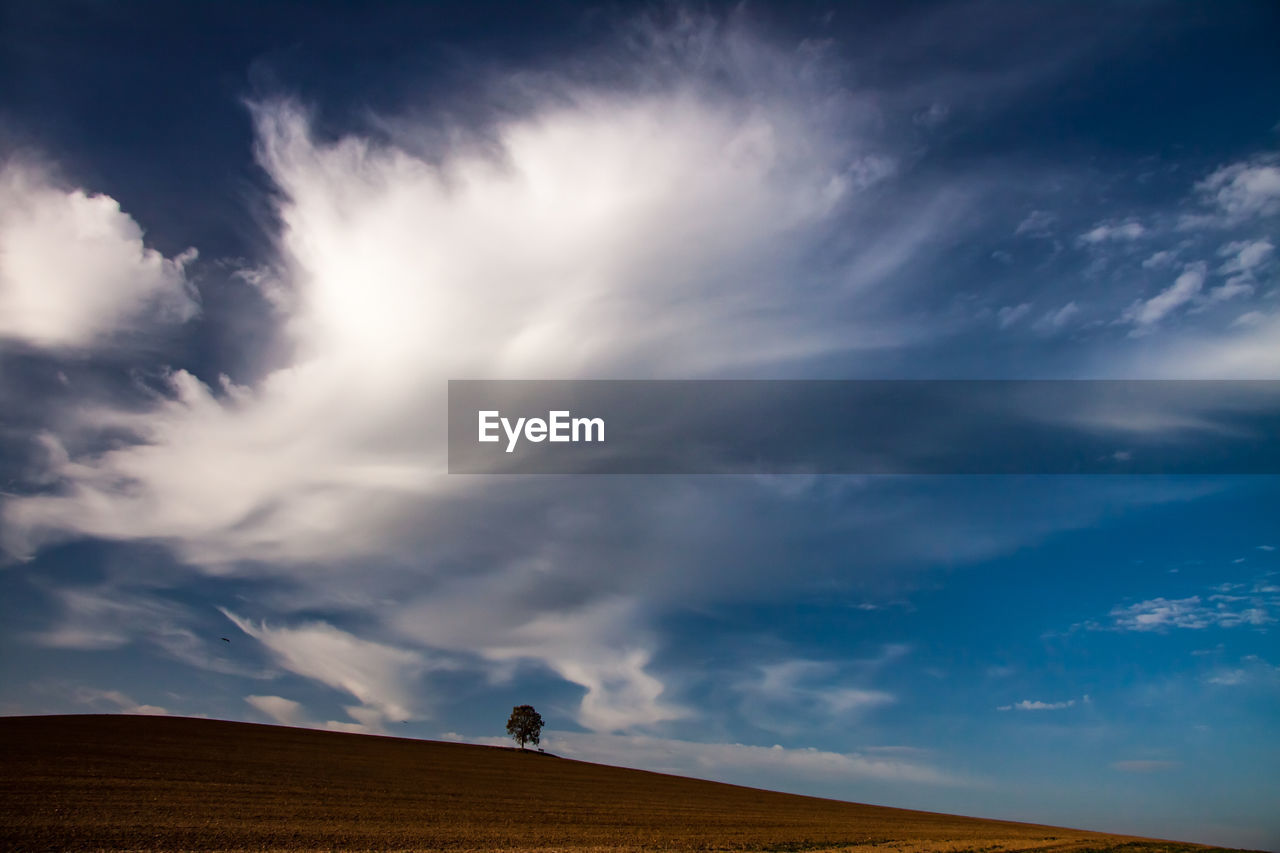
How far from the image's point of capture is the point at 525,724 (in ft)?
370

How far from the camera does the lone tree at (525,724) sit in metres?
112

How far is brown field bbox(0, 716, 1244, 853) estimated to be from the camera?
3441 cm

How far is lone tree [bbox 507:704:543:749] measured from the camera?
11238 centimetres

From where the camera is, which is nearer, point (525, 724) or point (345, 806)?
point (345, 806)

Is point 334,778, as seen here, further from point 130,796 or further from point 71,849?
point 71,849

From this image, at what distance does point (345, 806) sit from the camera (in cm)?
4528

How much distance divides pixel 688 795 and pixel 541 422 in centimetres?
5820

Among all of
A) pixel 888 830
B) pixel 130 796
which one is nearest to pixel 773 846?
pixel 888 830

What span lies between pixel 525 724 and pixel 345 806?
7131 cm

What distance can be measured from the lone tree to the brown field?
28.4 meters

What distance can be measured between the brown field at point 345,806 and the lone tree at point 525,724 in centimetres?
2843

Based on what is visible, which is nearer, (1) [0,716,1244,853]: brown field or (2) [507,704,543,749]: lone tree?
(1) [0,716,1244,853]: brown field

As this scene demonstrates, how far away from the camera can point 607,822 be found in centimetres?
4866

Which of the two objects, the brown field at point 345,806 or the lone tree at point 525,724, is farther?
the lone tree at point 525,724
